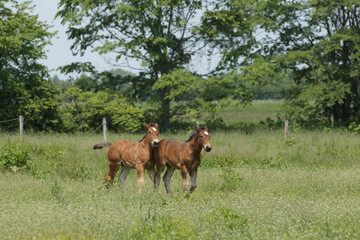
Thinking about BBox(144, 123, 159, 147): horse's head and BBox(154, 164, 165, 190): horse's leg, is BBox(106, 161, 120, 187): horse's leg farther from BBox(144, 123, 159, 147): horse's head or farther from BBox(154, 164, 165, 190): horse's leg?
BBox(144, 123, 159, 147): horse's head

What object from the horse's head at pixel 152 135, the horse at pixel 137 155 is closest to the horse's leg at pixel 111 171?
the horse at pixel 137 155

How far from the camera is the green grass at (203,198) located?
7.42 m

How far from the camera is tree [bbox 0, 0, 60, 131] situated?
2761cm

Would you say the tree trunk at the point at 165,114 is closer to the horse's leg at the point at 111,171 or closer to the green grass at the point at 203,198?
the green grass at the point at 203,198

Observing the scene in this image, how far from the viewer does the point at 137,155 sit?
11086 mm

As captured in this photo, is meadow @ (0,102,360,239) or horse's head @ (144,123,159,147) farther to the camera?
horse's head @ (144,123,159,147)

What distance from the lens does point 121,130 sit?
27375 millimetres

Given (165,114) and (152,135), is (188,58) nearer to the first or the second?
(165,114)

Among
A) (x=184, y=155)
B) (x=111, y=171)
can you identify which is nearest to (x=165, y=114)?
(x=111, y=171)

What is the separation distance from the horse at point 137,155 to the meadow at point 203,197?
0.38 m

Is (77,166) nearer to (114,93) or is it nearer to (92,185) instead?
(92,185)

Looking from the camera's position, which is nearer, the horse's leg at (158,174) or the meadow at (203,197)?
the meadow at (203,197)

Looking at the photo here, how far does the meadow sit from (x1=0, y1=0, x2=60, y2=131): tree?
8.73 metres

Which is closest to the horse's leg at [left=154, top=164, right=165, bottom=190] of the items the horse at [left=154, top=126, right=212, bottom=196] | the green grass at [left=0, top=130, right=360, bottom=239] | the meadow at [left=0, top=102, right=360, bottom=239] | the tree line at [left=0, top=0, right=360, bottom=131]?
the horse at [left=154, top=126, right=212, bottom=196]
